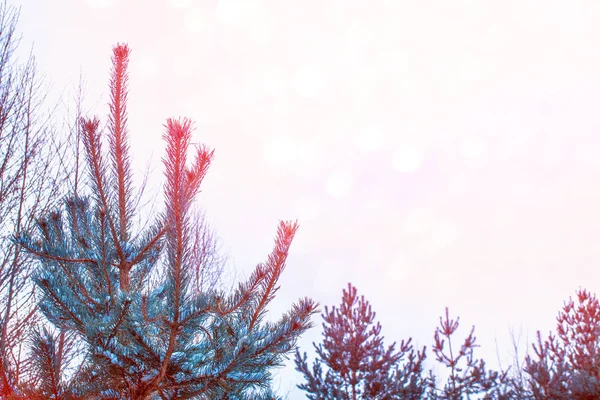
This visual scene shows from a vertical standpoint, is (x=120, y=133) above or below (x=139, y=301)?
above

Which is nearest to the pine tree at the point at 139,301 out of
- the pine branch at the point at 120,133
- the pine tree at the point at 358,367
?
the pine branch at the point at 120,133

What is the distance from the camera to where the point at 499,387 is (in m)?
14.0

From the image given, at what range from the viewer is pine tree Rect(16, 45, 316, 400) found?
3.29m

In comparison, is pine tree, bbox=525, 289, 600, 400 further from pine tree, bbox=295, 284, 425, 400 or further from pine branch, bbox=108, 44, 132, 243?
pine branch, bbox=108, 44, 132, 243

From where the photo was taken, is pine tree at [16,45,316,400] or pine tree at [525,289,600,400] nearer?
pine tree at [16,45,316,400]

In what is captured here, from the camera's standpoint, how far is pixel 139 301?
3.19 metres

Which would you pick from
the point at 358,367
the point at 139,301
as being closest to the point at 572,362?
the point at 358,367

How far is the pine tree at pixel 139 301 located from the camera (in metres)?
3.29

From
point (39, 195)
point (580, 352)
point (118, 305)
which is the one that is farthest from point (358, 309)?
point (118, 305)

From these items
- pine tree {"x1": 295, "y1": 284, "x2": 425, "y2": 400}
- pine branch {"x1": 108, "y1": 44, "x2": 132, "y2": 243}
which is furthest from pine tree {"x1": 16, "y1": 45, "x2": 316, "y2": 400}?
pine tree {"x1": 295, "y1": 284, "x2": 425, "y2": 400}

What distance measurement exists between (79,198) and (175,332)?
1319 mm

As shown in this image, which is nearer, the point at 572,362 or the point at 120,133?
the point at 120,133

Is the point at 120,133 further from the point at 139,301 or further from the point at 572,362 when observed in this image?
the point at 572,362

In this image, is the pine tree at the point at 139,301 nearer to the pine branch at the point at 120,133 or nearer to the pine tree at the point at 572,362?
the pine branch at the point at 120,133
